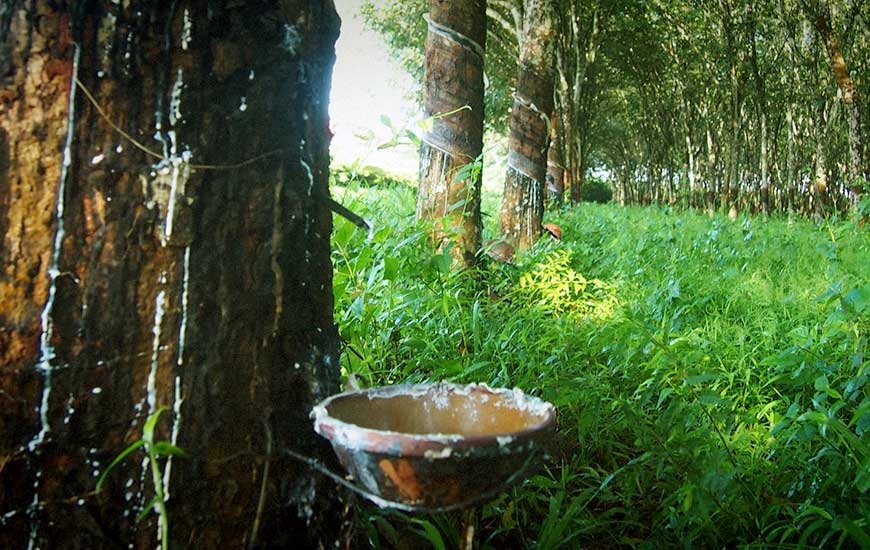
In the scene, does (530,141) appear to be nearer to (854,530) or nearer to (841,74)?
(854,530)

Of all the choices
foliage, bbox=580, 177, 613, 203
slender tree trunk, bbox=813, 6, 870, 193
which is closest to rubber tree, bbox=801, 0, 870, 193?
slender tree trunk, bbox=813, 6, 870, 193

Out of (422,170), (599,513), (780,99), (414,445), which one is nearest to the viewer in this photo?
(414,445)

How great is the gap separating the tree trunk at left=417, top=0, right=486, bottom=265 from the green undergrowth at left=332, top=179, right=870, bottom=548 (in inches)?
17.0

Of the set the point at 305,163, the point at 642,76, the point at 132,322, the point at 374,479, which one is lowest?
the point at 374,479

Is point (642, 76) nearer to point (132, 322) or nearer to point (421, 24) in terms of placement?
point (421, 24)

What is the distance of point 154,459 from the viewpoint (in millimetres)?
1224

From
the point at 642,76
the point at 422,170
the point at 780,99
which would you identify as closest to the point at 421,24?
the point at 642,76

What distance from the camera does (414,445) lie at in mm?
1130

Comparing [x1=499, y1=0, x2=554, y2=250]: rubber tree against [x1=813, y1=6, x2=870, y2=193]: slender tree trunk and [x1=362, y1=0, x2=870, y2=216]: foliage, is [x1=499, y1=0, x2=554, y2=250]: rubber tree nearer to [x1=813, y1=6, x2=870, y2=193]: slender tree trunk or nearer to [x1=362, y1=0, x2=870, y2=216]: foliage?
[x1=813, y1=6, x2=870, y2=193]: slender tree trunk

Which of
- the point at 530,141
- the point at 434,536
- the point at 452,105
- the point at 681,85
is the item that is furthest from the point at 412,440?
the point at 681,85

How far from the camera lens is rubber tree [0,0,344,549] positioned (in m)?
1.20

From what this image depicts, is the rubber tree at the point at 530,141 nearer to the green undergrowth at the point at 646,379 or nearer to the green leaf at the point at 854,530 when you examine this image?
the green undergrowth at the point at 646,379

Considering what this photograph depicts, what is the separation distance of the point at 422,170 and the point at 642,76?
16044 mm

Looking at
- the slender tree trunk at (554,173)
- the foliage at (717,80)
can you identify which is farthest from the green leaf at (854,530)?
the slender tree trunk at (554,173)
